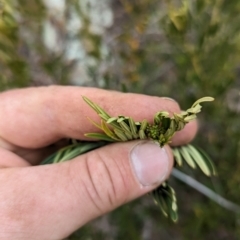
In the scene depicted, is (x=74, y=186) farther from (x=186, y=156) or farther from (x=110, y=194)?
(x=186, y=156)

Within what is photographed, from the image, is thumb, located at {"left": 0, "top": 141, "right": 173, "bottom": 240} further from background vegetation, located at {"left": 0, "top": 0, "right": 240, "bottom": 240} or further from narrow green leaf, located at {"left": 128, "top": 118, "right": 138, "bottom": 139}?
background vegetation, located at {"left": 0, "top": 0, "right": 240, "bottom": 240}

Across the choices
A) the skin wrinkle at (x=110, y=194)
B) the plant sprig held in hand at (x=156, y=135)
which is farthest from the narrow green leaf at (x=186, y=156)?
the skin wrinkle at (x=110, y=194)

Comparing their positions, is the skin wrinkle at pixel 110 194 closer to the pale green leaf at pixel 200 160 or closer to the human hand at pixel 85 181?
the human hand at pixel 85 181

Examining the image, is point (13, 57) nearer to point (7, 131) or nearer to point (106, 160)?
point (7, 131)

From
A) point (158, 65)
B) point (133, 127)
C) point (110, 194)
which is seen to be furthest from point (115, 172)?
point (158, 65)

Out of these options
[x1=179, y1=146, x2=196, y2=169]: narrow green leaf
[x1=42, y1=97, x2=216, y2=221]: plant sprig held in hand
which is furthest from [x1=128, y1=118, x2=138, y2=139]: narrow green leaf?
[x1=179, y1=146, x2=196, y2=169]: narrow green leaf

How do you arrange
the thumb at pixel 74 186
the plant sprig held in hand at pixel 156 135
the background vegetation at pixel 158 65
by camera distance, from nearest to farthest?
1. the plant sprig held in hand at pixel 156 135
2. the thumb at pixel 74 186
3. the background vegetation at pixel 158 65

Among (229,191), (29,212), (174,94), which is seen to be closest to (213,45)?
(174,94)

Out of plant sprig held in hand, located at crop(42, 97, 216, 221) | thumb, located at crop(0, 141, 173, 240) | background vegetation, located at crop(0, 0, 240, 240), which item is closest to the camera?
plant sprig held in hand, located at crop(42, 97, 216, 221)
